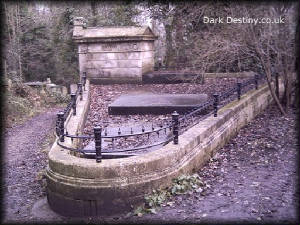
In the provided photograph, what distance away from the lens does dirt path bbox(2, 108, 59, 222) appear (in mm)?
6223

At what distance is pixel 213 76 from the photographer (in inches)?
623

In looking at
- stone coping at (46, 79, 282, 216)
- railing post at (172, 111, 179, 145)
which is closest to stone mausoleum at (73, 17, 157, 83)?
railing post at (172, 111, 179, 145)

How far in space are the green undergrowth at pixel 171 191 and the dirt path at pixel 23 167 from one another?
1954 millimetres

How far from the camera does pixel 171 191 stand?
587cm

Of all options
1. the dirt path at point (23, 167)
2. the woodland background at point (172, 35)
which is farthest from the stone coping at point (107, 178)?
the woodland background at point (172, 35)

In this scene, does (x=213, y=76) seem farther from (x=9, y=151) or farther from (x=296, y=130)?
(x=9, y=151)

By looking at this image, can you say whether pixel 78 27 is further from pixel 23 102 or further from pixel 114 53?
pixel 23 102

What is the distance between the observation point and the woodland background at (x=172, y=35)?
10094mm

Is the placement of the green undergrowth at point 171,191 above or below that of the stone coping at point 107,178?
below

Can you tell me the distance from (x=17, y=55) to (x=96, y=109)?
41.1 ft

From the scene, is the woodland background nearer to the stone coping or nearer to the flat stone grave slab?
the flat stone grave slab

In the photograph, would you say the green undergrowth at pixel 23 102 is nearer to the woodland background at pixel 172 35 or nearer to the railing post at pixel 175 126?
the woodland background at pixel 172 35

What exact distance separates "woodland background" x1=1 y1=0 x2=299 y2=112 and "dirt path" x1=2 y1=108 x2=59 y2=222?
3.43 metres

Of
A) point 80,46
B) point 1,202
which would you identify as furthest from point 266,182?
point 80,46
